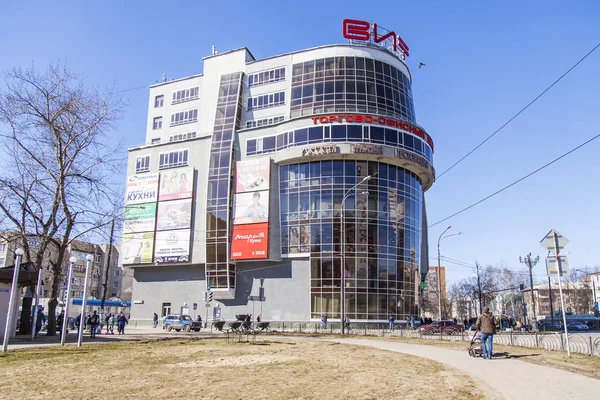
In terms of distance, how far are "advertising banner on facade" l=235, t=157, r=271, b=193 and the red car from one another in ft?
73.0

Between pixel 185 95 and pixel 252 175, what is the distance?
1824cm

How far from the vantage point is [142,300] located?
Answer: 57719mm

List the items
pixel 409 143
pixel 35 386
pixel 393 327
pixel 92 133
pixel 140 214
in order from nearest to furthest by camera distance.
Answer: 1. pixel 35 386
2. pixel 92 133
3. pixel 393 327
4. pixel 409 143
5. pixel 140 214

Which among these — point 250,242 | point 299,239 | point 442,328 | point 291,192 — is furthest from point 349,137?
point 442,328

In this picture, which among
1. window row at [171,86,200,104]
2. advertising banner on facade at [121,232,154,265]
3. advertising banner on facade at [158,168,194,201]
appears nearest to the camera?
advertising banner on facade at [121,232,154,265]

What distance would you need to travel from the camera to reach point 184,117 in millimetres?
62812

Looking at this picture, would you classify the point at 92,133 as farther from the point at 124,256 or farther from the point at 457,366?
the point at 124,256

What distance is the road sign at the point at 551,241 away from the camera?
16125 mm

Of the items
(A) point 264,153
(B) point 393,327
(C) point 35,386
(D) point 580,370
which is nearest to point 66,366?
(C) point 35,386

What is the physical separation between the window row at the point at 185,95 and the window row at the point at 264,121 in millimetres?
10156

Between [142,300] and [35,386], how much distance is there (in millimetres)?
50340

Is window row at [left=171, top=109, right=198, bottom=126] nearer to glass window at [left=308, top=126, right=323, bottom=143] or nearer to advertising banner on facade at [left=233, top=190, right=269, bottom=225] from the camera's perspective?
advertising banner on facade at [left=233, top=190, right=269, bottom=225]

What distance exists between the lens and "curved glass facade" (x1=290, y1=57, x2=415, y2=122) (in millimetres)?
52750

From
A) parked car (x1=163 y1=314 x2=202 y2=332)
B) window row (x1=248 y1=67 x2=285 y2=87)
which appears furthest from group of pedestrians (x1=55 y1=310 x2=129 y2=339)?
window row (x1=248 y1=67 x2=285 y2=87)
